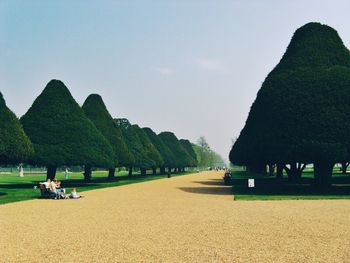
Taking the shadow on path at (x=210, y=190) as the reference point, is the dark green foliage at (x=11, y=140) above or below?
above

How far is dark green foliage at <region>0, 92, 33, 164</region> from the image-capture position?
3311 centimetres

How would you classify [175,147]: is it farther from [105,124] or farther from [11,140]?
[11,140]

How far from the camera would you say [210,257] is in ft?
38.0

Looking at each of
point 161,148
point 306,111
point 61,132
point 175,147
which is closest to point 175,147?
point 175,147

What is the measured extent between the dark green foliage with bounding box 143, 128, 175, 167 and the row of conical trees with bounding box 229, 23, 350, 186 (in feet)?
200

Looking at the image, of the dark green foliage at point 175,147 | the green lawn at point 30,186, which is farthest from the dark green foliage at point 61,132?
the dark green foliage at point 175,147

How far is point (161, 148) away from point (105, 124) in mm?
42377

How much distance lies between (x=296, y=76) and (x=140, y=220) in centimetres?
2211

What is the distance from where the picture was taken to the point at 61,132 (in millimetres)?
46531

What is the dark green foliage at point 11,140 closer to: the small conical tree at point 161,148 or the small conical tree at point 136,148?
the small conical tree at point 136,148

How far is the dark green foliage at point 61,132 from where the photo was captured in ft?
146

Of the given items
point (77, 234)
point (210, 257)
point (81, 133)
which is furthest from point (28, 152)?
point (210, 257)

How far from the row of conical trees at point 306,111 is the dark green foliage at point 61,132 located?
16.4 metres

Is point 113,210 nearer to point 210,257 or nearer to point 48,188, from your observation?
point 48,188
